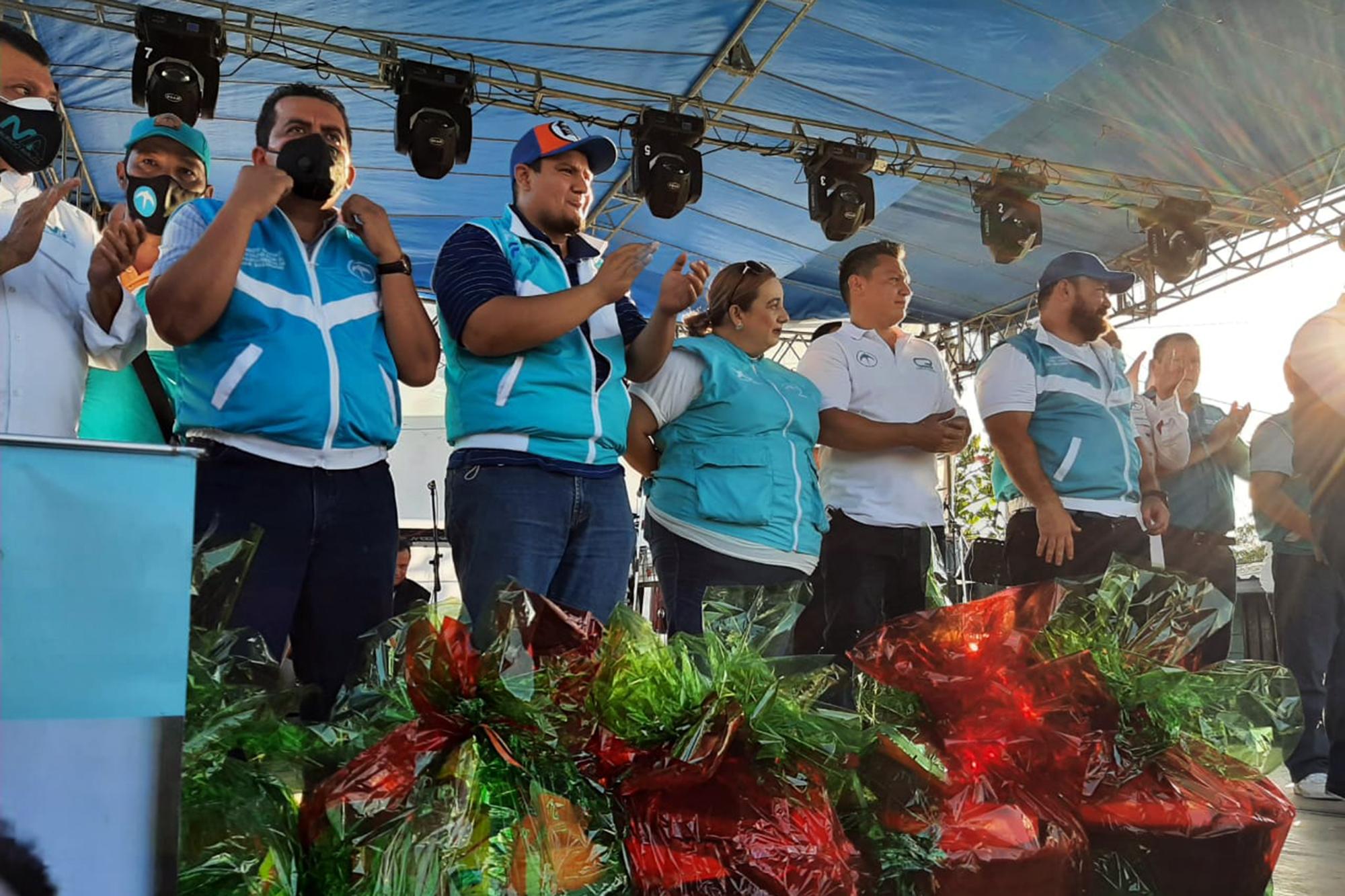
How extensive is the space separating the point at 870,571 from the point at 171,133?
173 centimetres

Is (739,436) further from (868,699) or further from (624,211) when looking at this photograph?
(624,211)

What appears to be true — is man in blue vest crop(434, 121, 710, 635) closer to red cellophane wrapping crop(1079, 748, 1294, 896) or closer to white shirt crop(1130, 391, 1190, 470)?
red cellophane wrapping crop(1079, 748, 1294, 896)

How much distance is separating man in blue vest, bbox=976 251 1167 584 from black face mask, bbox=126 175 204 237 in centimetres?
190

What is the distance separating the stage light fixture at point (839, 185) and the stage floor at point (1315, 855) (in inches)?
164

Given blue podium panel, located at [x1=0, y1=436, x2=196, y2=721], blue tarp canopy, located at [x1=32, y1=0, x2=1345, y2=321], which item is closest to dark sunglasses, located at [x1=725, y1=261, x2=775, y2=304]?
blue podium panel, located at [x1=0, y1=436, x2=196, y2=721]

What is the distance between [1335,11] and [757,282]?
4.14 meters

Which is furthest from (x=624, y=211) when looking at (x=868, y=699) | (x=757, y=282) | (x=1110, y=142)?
(x=868, y=699)

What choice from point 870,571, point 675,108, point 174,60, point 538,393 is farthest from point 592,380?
point 675,108

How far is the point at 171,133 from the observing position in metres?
2.12

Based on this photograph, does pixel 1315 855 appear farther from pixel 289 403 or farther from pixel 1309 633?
pixel 289 403

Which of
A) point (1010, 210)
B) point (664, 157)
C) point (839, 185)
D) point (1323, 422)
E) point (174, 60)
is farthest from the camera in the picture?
point (1010, 210)

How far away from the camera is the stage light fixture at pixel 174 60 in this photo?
5031 millimetres

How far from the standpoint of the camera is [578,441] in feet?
5.90

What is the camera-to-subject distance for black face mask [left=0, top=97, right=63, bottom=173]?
1504mm
